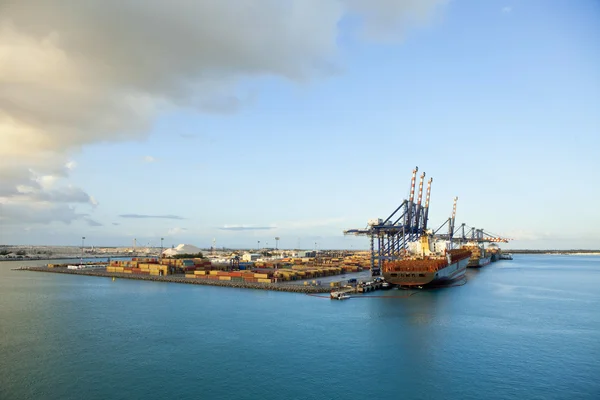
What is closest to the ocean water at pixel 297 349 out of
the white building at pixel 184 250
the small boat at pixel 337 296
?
the small boat at pixel 337 296

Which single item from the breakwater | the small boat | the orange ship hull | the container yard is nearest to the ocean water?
the small boat

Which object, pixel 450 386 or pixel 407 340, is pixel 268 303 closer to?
pixel 407 340

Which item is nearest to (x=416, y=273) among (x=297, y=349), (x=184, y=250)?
(x=297, y=349)

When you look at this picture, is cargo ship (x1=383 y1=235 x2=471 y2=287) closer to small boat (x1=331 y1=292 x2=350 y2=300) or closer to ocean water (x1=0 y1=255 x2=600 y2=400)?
ocean water (x1=0 y1=255 x2=600 y2=400)

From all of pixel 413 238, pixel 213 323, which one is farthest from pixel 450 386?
pixel 413 238

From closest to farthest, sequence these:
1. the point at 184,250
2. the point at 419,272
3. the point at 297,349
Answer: the point at 297,349
the point at 419,272
the point at 184,250

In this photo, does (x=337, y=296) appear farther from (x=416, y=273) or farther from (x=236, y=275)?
(x=236, y=275)

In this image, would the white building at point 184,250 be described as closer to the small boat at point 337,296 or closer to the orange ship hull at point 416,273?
the orange ship hull at point 416,273

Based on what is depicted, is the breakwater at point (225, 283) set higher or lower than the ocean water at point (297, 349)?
higher
